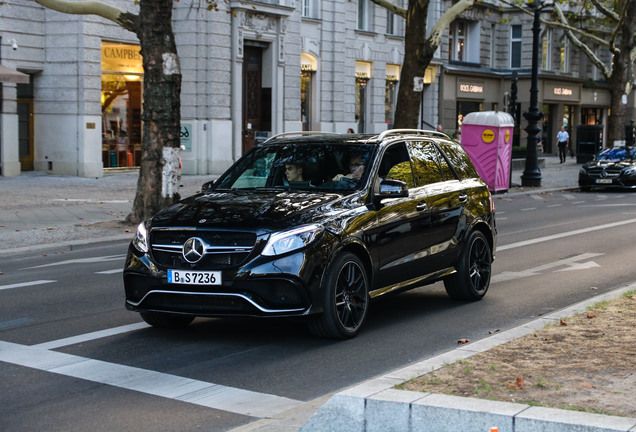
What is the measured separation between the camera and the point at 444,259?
369 inches

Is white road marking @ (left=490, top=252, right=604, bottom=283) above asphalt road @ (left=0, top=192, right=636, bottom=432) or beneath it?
above

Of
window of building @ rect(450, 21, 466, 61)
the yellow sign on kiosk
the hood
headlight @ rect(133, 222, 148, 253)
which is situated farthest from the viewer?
window of building @ rect(450, 21, 466, 61)

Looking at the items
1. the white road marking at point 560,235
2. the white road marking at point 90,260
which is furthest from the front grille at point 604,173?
the white road marking at point 90,260

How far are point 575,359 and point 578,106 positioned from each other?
183ft

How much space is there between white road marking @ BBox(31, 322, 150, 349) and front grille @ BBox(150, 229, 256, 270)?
3.04 feet

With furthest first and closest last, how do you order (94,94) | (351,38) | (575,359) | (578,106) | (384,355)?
(578,106) < (351,38) < (94,94) < (384,355) < (575,359)

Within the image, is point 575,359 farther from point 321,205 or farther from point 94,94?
point 94,94

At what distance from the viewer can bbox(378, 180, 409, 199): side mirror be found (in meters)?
8.36

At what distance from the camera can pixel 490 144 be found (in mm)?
28062

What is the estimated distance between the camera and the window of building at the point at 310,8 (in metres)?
38.0

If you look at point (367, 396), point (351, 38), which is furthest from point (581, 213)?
point (351, 38)

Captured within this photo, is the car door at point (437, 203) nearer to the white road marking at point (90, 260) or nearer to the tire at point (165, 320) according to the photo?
the tire at point (165, 320)

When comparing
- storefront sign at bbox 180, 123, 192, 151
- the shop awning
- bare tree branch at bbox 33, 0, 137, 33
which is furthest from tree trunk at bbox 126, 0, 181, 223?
storefront sign at bbox 180, 123, 192, 151

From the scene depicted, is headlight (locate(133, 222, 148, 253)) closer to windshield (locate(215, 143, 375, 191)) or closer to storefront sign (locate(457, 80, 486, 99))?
windshield (locate(215, 143, 375, 191))
